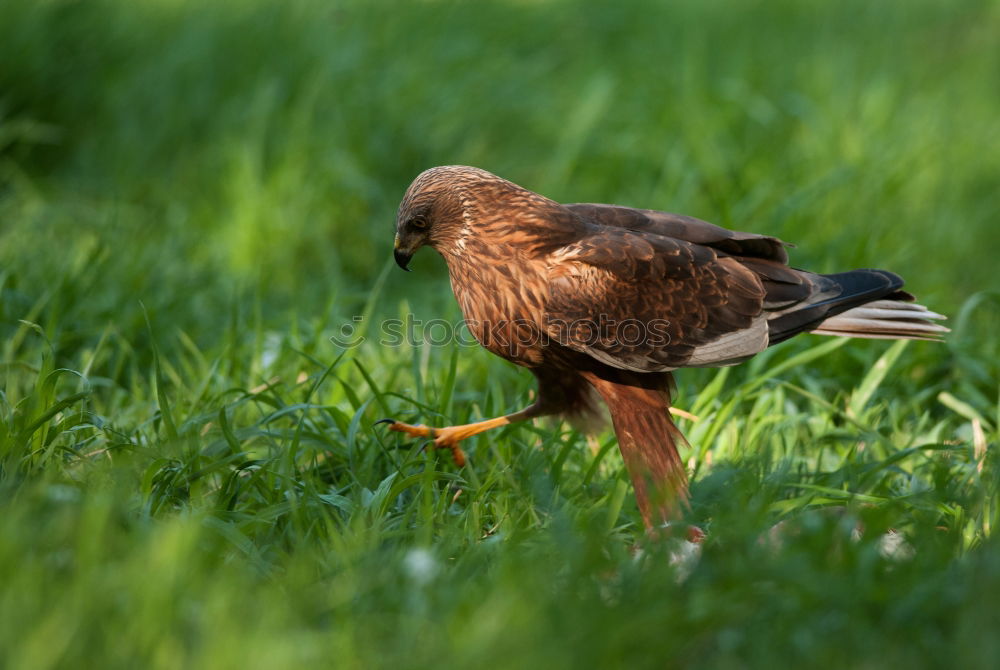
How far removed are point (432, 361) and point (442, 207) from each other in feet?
3.63

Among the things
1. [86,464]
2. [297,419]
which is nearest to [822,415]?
[297,419]

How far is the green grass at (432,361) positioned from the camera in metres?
2.22

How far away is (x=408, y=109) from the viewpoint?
20.2ft

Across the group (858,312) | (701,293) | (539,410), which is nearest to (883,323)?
(858,312)

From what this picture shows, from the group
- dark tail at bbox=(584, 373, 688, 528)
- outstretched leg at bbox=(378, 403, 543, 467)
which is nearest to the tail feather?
dark tail at bbox=(584, 373, 688, 528)

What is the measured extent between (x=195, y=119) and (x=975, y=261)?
4.56 m

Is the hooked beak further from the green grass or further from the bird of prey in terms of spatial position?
the green grass

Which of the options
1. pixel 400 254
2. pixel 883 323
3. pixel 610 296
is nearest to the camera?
pixel 610 296

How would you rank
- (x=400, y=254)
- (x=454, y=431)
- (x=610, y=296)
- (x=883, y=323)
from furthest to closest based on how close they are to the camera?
(x=883, y=323), (x=454, y=431), (x=400, y=254), (x=610, y=296)

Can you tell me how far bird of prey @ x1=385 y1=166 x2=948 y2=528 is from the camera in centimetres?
329

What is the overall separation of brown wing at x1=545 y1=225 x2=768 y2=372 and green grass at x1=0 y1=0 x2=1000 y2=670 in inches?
16.9

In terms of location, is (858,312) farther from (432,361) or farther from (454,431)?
(432,361)

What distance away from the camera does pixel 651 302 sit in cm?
343

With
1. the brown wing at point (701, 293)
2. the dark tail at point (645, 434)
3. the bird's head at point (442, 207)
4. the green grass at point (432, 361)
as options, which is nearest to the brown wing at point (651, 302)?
the brown wing at point (701, 293)
